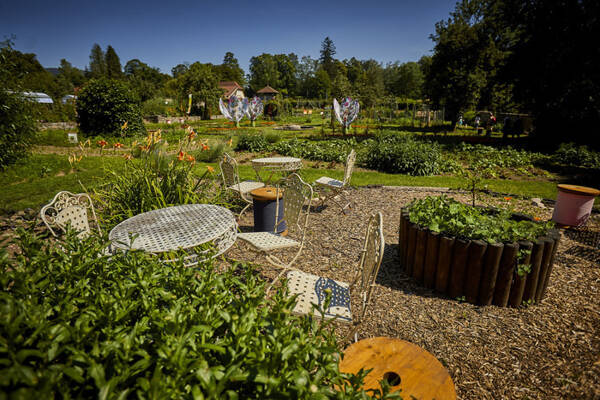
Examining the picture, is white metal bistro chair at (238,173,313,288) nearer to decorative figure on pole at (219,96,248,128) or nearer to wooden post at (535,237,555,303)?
wooden post at (535,237,555,303)

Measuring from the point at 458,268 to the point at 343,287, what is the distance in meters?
1.28

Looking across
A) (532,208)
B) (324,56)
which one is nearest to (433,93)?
(532,208)

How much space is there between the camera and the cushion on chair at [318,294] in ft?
7.03

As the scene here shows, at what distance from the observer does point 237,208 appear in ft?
17.9

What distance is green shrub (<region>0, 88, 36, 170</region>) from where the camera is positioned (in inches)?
304

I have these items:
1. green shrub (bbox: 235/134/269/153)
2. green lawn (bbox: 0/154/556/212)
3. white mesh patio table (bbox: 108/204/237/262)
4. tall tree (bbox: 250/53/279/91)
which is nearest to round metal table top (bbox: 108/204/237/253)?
white mesh patio table (bbox: 108/204/237/262)

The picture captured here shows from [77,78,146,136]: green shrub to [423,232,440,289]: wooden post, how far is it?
551 inches

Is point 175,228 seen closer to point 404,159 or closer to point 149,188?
point 149,188

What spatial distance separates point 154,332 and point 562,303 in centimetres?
374

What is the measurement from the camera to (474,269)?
9.32 feet

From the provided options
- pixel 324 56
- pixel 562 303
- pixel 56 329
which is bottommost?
pixel 562 303

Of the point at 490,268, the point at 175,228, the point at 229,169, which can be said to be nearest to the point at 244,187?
the point at 229,169

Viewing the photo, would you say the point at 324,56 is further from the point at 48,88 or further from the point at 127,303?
the point at 127,303

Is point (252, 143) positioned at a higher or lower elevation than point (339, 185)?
higher
